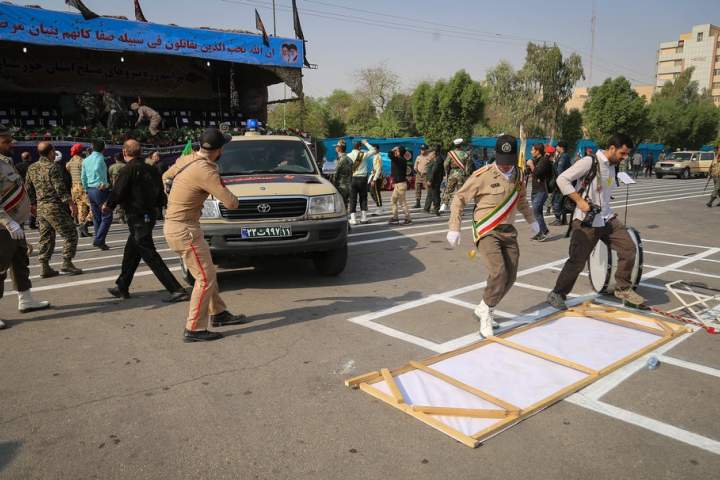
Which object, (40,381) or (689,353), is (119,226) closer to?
(40,381)

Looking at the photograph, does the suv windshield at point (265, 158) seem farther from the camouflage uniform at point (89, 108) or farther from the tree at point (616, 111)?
the tree at point (616, 111)

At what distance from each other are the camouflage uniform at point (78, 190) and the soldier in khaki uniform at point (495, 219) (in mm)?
9113

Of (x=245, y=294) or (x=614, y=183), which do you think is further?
(x=245, y=294)

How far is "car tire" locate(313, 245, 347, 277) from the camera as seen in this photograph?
670 cm

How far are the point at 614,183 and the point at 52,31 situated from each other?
19173 mm

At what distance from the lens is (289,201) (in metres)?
6.11

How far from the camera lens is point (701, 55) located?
99.8 meters

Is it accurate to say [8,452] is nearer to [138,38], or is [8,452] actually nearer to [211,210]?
[211,210]

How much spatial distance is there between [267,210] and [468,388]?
11.3 feet

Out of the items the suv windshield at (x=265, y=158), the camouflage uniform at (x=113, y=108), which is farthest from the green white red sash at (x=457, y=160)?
the camouflage uniform at (x=113, y=108)

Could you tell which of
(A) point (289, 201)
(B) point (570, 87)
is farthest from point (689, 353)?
(B) point (570, 87)

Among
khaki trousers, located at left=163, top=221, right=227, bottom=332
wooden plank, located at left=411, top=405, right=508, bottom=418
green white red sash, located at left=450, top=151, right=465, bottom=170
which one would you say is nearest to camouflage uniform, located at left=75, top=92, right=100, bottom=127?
green white red sash, located at left=450, top=151, right=465, bottom=170

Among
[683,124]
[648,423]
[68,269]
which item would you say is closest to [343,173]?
[68,269]

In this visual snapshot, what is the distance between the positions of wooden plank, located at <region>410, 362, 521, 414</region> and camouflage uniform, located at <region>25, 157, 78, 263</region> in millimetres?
5426
